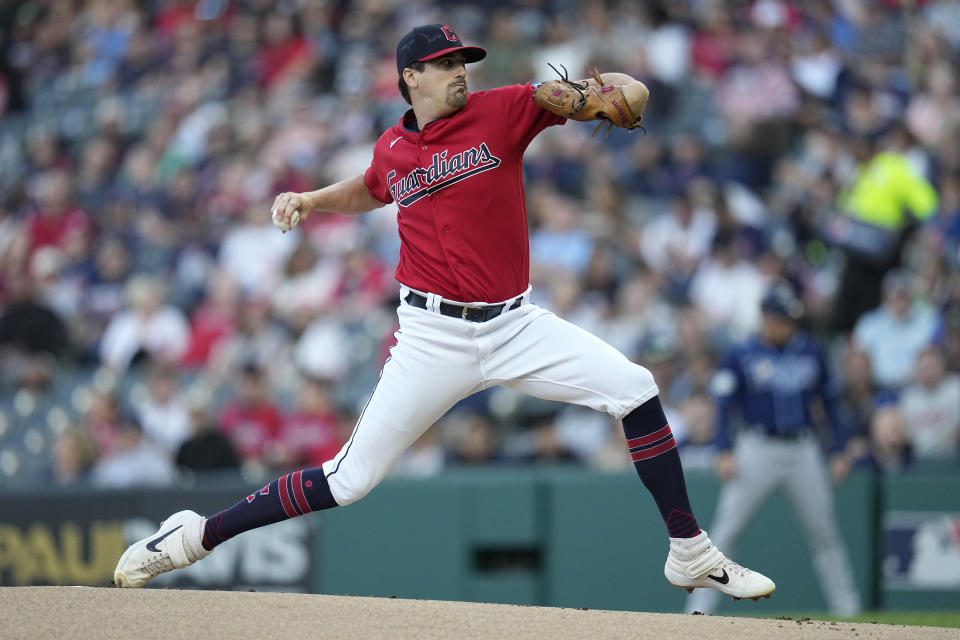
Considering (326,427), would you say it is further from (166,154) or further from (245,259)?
(166,154)

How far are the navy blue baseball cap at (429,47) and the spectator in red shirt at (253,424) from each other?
534 centimetres

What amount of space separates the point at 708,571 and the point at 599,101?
178 centimetres

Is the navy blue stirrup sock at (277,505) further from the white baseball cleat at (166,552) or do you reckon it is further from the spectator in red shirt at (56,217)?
the spectator in red shirt at (56,217)

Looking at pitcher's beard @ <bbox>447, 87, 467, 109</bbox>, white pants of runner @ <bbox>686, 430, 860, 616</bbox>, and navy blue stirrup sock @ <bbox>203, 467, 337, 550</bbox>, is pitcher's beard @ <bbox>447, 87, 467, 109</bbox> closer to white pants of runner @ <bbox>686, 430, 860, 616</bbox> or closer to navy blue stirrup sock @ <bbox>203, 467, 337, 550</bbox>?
navy blue stirrup sock @ <bbox>203, 467, 337, 550</bbox>

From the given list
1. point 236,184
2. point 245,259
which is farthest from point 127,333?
point 236,184

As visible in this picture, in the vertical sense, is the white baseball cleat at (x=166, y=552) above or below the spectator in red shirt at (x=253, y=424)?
above

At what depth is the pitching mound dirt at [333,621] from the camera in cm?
450

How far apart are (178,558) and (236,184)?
25.9 feet

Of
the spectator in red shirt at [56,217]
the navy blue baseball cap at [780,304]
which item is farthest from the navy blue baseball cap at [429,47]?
the spectator in red shirt at [56,217]

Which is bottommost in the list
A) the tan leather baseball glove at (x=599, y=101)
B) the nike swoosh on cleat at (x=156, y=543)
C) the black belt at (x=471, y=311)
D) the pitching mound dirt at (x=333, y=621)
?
the pitching mound dirt at (x=333, y=621)

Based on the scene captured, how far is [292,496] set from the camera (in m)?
4.90

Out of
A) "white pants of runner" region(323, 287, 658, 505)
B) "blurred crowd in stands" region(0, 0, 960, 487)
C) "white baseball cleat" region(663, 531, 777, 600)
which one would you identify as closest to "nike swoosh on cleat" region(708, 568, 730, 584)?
"white baseball cleat" region(663, 531, 777, 600)

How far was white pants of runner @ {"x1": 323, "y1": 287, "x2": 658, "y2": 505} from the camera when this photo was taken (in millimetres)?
4668

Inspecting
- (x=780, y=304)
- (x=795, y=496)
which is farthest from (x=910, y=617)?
(x=780, y=304)
